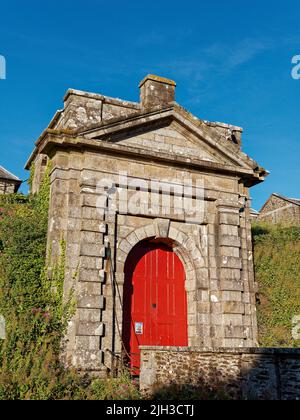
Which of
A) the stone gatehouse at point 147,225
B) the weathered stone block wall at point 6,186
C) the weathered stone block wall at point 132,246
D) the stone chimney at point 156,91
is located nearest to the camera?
the weathered stone block wall at point 132,246

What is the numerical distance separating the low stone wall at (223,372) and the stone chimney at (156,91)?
537 centimetres

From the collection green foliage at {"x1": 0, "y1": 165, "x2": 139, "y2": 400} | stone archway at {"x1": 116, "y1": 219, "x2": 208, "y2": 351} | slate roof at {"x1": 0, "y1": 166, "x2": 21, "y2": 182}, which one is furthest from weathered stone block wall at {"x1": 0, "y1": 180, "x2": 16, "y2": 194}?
stone archway at {"x1": 116, "y1": 219, "x2": 208, "y2": 351}

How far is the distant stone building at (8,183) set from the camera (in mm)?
18141

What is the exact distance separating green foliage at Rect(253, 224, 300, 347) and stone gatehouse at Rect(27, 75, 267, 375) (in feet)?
2.48

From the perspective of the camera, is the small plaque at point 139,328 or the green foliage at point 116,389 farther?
the small plaque at point 139,328

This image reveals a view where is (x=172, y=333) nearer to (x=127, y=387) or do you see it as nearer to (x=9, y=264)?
(x=127, y=387)

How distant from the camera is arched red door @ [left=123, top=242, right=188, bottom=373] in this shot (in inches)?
371

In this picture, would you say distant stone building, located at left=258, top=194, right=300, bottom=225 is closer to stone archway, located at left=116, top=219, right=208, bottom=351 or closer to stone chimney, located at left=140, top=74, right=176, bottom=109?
stone chimney, located at left=140, top=74, right=176, bottom=109

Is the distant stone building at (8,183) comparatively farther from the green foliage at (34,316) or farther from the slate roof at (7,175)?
the green foliage at (34,316)

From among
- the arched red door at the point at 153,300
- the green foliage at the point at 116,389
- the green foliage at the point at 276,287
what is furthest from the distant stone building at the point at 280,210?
the green foliage at the point at 116,389

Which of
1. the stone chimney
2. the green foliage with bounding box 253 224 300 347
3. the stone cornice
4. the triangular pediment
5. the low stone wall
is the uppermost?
the stone chimney

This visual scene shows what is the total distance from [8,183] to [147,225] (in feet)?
33.4
